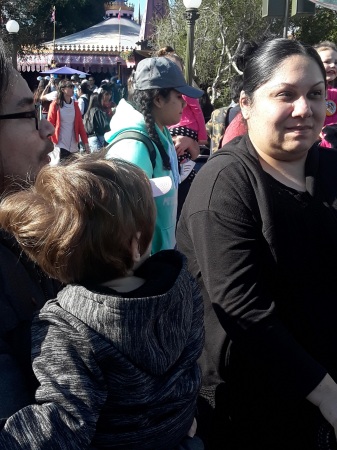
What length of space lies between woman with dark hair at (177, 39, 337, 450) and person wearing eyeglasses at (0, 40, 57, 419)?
59cm

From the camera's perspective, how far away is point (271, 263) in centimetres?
195

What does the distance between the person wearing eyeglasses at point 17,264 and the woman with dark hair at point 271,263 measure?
594mm

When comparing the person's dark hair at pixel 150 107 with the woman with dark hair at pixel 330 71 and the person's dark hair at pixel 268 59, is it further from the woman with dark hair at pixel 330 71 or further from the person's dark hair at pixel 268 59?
the woman with dark hair at pixel 330 71

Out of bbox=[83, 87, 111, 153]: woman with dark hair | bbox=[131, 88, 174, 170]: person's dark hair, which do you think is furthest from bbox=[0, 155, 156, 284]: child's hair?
bbox=[83, 87, 111, 153]: woman with dark hair

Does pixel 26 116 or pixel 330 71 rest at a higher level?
pixel 26 116

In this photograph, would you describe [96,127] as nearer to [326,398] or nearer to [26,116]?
[26,116]

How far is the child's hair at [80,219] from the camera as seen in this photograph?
1.43 meters

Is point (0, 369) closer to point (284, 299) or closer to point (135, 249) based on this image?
point (135, 249)

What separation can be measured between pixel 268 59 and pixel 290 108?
20cm

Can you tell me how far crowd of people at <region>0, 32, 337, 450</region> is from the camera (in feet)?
4.52

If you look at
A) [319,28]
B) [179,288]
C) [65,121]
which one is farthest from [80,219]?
[319,28]

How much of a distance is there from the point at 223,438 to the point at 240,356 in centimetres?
31

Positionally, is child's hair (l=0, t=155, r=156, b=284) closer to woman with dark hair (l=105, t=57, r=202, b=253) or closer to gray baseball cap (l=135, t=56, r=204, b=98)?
woman with dark hair (l=105, t=57, r=202, b=253)

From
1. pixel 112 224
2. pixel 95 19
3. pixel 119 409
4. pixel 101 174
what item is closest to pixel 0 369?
pixel 119 409
